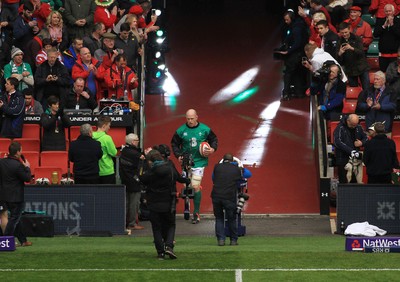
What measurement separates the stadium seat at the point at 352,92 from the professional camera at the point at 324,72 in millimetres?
602

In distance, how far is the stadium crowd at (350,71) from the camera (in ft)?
87.1

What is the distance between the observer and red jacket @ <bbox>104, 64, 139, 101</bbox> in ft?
93.1

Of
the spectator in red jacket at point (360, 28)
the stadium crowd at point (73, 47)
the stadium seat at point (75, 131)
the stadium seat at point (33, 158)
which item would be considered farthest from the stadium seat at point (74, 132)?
the spectator in red jacket at point (360, 28)

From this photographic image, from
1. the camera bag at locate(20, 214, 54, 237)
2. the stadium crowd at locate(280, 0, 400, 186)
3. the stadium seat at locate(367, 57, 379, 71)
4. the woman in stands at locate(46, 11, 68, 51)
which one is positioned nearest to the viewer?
the camera bag at locate(20, 214, 54, 237)

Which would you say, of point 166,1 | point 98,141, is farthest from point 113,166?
point 166,1

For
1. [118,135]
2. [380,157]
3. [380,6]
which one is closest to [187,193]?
[380,157]

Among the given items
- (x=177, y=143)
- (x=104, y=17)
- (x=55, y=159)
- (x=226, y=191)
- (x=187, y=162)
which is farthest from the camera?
(x=104, y=17)

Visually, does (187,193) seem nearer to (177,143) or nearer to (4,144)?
(177,143)

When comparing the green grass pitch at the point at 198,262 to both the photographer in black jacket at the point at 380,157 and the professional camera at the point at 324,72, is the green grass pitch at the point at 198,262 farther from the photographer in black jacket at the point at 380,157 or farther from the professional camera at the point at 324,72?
the professional camera at the point at 324,72

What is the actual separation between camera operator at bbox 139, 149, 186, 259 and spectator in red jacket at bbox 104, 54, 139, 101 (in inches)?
270

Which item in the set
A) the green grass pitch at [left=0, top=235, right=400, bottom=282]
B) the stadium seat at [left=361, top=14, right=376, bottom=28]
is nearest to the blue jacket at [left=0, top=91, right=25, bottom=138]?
the green grass pitch at [left=0, top=235, right=400, bottom=282]

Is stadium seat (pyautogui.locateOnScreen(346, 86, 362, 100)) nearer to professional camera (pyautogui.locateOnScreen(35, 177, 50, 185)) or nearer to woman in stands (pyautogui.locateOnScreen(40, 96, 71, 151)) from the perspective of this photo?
woman in stands (pyautogui.locateOnScreen(40, 96, 71, 151))

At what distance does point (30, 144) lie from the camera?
90.9 ft

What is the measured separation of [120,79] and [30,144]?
7.23ft
